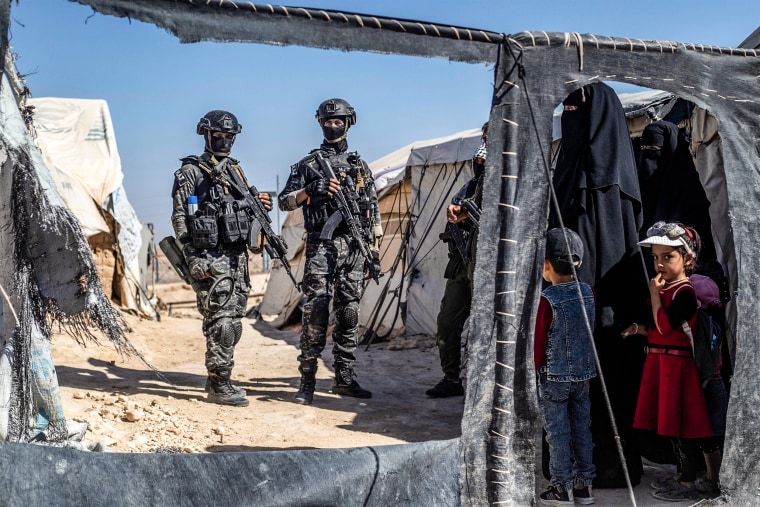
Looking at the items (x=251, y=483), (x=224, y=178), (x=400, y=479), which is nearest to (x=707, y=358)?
(x=400, y=479)

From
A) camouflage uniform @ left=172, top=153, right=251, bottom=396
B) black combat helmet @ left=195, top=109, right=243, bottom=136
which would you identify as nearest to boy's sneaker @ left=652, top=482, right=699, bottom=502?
camouflage uniform @ left=172, top=153, right=251, bottom=396

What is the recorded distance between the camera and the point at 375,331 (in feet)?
32.1

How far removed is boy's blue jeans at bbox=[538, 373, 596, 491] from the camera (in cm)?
348

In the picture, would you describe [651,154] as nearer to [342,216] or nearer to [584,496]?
[584,496]

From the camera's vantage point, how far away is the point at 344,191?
5820mm

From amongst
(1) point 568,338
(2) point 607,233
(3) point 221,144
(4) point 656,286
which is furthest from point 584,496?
(3) point 221,144

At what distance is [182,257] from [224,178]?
0.69 metres

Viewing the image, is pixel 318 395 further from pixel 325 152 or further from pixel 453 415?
pixel 325 152

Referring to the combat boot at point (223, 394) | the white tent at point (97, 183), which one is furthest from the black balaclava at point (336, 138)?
the white tent at point (97, 183)

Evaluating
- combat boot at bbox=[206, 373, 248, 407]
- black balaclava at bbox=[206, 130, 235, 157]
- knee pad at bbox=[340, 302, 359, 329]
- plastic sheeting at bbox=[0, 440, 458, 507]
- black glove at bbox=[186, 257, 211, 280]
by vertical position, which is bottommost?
combat boot at bbox=[206, 373, 248, 407]

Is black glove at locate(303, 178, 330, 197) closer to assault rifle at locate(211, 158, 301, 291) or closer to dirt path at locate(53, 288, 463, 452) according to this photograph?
assault rifle at locate(211, 158, 301, 291)

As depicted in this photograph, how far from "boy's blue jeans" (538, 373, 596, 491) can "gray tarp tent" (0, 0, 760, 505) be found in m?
0.46

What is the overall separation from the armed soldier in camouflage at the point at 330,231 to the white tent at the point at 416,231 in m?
2.98

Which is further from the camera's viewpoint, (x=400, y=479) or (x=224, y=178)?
(x=224, y=178)
